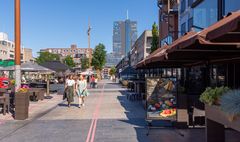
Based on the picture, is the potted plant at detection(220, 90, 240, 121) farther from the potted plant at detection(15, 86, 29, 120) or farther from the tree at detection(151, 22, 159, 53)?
the tree at detection(151, 22, 159, 53)

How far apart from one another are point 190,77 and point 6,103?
9451mm

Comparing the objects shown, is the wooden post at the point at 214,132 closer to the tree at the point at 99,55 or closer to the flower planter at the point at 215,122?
the flower planter at the point at 215,122

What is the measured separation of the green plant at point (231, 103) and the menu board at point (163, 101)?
486cm

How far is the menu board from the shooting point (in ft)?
36.1

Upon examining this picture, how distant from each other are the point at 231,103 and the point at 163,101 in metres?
5.25

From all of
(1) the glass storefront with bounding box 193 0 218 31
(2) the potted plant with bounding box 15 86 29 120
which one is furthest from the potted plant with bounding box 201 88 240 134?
(1) the glass storefront with bounding box 193 0 218 31

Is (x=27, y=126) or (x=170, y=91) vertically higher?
(x=170, y=91)

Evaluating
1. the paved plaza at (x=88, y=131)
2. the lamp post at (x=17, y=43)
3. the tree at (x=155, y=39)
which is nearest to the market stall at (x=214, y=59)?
the paved plaza at (x=88, y=131)

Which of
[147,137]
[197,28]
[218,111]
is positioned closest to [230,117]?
[218,111]

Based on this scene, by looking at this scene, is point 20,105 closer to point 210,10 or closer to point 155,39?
point 210,10

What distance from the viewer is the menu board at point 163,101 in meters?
11.0

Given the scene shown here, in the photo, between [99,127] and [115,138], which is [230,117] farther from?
[99,127]

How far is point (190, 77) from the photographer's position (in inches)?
781

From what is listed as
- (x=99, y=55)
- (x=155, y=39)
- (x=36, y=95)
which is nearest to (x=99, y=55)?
(x=99, y=55)
